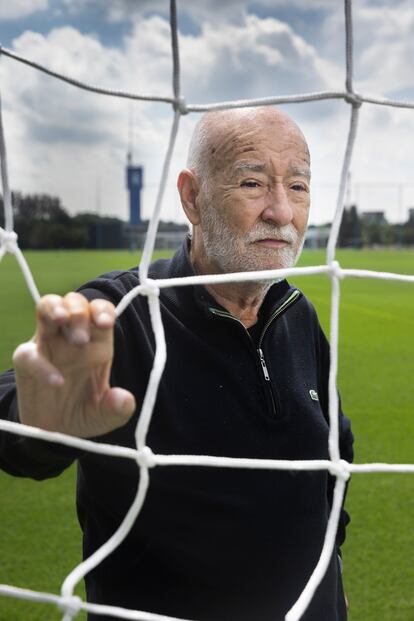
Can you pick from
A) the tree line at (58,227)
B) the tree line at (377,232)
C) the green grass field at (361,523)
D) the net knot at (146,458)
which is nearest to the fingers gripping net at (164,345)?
the net knot at (146,458)

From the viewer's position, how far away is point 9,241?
83 cm

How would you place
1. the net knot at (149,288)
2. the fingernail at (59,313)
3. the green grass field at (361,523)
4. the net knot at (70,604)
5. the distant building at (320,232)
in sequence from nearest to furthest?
the fingernail at (59,313)
the net knot at (70,604)
the net knot at (149,288)
the distant building at (320,232)
the green grass field at (361,523)

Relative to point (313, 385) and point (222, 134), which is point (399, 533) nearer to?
point (313, 385)

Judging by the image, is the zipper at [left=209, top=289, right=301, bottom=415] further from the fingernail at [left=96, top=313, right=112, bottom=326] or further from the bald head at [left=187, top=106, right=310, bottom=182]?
the fingernail at [left=96, top=313, right=112, bottom=326]

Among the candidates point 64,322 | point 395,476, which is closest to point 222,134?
point 64,322

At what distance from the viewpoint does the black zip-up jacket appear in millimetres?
981

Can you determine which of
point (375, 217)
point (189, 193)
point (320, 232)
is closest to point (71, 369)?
point (189, 193)

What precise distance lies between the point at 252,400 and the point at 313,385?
16 cm

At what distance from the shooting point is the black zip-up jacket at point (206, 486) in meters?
0.98

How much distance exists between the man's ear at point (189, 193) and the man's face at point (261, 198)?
9cm

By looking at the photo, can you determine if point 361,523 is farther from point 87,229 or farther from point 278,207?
point 87,229

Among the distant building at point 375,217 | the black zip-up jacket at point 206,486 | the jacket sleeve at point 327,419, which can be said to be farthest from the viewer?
the distant building at point 375,217

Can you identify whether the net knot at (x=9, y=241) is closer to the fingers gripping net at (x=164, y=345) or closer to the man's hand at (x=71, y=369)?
the fingers gripping net at (x=164, y=345)

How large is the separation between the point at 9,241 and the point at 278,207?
0.42 metres
